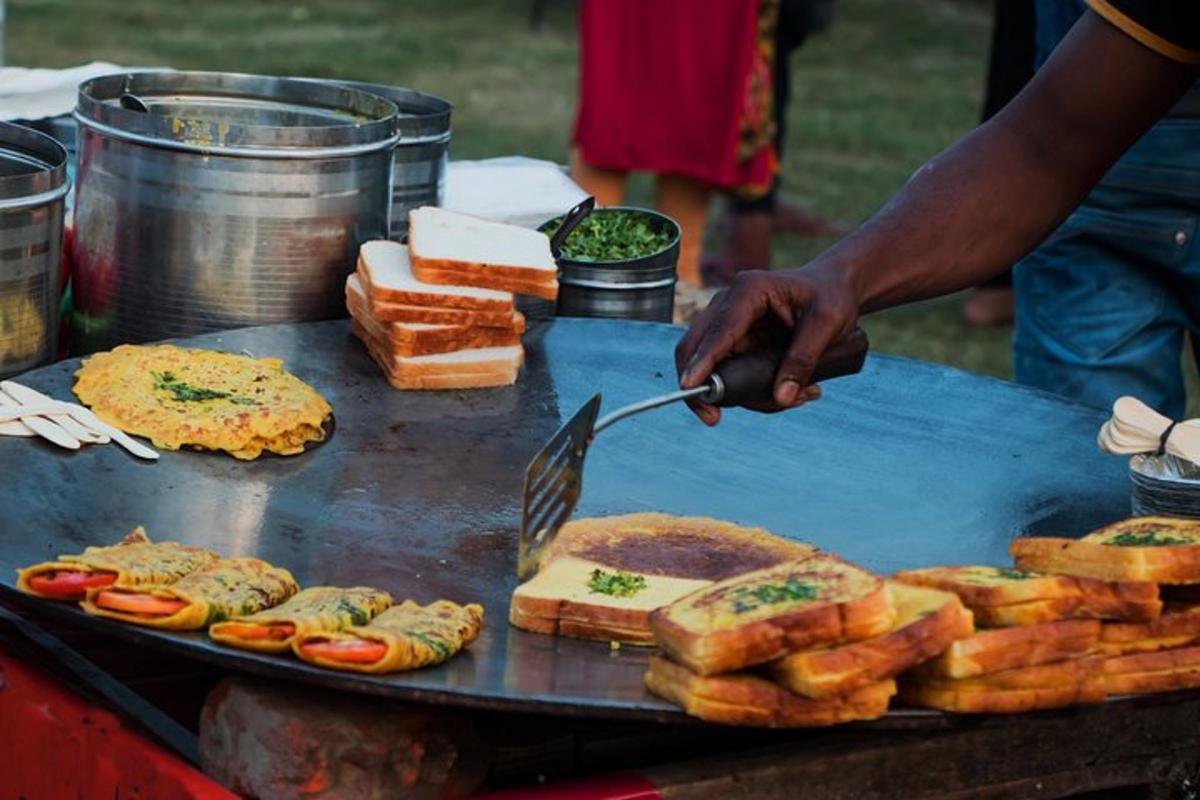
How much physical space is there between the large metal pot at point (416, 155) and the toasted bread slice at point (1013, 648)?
2.13 m

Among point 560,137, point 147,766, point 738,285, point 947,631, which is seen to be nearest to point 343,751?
point 147,766

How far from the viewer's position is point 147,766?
97.7 inches

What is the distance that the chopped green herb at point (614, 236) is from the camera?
4.12 meters

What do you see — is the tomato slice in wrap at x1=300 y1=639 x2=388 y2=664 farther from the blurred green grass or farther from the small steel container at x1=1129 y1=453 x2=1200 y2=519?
the blurred green grass

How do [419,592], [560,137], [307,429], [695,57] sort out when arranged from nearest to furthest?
[419,592] → [307,429] → [695,57] → [560,137]

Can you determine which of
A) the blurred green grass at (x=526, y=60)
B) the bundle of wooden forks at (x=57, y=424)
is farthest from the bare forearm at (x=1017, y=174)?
the blurred green grass at (x=526, y=60)

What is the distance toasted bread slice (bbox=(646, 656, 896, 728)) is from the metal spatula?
0.44 m

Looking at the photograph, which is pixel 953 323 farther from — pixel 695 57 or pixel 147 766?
pixel 147 766

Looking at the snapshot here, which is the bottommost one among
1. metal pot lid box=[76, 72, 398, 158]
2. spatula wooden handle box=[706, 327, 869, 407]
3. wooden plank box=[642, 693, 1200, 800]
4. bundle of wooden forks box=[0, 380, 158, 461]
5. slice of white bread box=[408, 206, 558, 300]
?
wooden plank box=[642, 693, 1200, 800]

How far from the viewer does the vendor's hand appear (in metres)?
2.84

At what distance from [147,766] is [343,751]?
0.96ft

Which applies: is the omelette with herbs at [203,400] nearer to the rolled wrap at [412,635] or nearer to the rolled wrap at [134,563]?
the rolled wrap at [134,563]

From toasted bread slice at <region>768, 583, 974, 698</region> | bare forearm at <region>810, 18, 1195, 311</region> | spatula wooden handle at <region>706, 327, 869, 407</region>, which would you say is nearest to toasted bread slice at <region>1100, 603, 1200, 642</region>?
toasted bread slice at <region>768, 583, 974, 698</region>

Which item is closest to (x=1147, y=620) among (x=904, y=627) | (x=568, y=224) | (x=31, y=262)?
(x=904, y=627)
